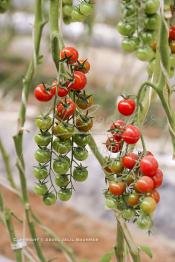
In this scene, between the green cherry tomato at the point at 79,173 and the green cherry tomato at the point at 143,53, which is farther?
the green cherry tomato at the point at 79,173

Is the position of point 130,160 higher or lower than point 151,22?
lower

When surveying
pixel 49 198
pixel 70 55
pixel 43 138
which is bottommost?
pixel 49 198

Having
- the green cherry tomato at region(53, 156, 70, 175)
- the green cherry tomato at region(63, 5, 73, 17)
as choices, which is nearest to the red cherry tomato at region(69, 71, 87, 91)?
the green cherry tomato at region(53, 156, 70, 175)

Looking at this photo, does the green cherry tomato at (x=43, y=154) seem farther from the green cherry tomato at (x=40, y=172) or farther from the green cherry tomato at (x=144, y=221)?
the green cherry tomato at (x=144, y=221)

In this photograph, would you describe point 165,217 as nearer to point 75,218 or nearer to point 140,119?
point 75,218

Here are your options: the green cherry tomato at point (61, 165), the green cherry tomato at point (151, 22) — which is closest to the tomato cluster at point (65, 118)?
the green cherry tomato at point (61, 165)

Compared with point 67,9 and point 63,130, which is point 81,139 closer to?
point 63,130

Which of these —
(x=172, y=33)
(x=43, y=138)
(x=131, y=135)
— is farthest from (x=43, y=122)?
(x=172, y=33)
